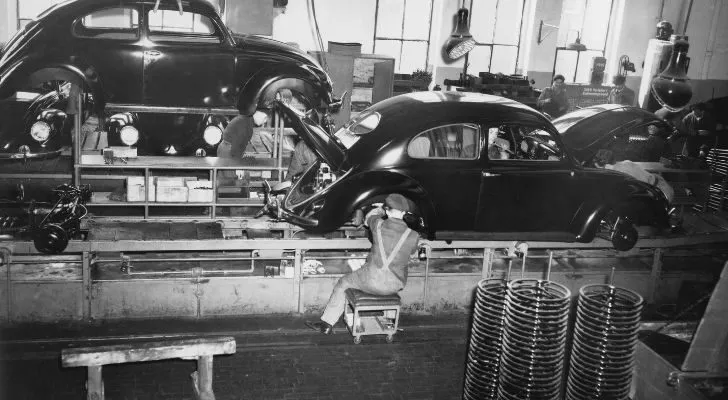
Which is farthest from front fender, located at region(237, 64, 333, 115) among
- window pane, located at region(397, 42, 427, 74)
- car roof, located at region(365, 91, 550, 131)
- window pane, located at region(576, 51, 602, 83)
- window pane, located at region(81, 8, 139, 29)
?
window pane, located at region(576, 51, 602, 83)

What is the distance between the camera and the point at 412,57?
15.8 meters

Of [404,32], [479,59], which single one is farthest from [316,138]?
[479,59]

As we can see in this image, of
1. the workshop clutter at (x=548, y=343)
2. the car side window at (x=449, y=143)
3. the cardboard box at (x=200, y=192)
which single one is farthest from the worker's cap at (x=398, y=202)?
the workshop clutter at (x=548, y=343)

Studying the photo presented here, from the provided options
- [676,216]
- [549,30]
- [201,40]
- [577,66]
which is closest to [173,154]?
[201,40]

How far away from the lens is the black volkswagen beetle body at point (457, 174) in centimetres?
616

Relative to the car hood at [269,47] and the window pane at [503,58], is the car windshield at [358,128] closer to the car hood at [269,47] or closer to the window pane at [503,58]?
the car hood at [269,47]

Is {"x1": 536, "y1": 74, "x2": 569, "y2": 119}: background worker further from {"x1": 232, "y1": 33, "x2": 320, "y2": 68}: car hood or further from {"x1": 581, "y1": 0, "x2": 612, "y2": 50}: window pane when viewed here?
{"x1": 232, "y1": 33, "x2": 320, "y2": 68}: car hood

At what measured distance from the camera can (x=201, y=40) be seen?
7652 mm

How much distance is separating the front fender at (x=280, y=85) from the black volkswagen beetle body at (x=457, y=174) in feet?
5.06

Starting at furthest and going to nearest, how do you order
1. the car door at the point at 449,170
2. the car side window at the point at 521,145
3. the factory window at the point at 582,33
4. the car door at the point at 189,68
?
1. the factory window at the point at 582,33
2. the car door at the point at 189,68
3. the car side window at the point at 521,145
4. the car door at the point at 449,170

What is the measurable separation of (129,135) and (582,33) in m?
13.1

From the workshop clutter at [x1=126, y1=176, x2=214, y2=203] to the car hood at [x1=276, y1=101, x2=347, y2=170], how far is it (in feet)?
5.85

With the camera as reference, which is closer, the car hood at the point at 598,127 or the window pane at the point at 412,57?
the car hood at the point at 598,127

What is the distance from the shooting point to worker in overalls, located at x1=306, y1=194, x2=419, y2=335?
662cm
